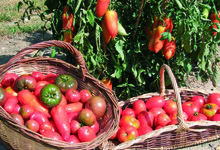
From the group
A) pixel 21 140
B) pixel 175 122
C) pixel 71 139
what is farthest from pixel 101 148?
pixel 175 122

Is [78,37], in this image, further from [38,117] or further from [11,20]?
[11,20]

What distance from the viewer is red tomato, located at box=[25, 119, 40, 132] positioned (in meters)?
1.44

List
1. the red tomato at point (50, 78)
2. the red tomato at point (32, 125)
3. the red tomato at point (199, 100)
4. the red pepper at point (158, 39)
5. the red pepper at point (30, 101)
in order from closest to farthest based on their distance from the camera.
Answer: the red tomato at point (32, 125), the red pepper at point (30, 101), the red pepper at point (158, 39), the red tomato at point (50, 78), the red tomato at point (199, 100)

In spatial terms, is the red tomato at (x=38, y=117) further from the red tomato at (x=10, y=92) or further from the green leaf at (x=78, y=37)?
the green leaf at (x=78, y=37)

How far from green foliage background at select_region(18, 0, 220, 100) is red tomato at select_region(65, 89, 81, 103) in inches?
17.0

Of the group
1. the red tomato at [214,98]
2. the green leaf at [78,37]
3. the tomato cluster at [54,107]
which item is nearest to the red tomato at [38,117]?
the tomato cluster at [54,107]

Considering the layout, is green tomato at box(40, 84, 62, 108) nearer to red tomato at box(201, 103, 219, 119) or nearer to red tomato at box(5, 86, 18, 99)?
red tomato at box(5, 86, 18, 99)

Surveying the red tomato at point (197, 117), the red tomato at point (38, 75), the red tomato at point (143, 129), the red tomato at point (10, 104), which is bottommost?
the red tomato at point (143, 129)

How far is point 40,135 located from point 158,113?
3.72ft

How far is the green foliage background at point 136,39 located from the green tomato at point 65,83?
0.33 meters

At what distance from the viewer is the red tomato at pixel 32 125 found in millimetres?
1444

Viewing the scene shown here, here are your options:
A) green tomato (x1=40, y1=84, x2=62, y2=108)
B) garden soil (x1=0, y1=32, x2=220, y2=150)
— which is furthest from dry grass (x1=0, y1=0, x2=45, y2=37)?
green tomato (x1=40, y1=84, x2=62, y2=108)

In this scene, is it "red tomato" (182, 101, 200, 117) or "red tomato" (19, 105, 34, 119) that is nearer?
"red tomato" (19, 105, 34, 119)

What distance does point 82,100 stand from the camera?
184 centimetres
